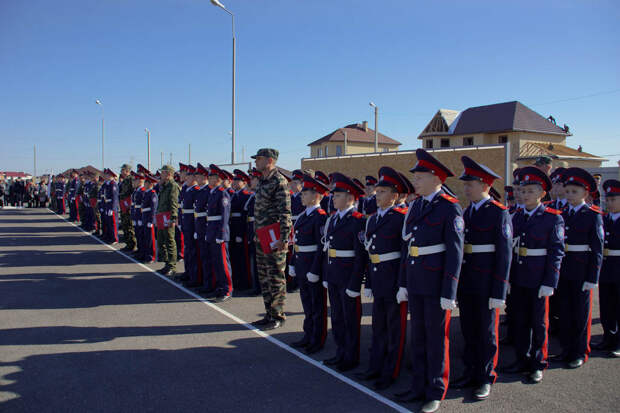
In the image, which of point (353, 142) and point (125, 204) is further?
point (353, 142)

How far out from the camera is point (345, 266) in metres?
4.48

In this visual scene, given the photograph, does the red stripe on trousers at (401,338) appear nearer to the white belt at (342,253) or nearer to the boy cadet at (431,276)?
the boy cadet at (431,276)

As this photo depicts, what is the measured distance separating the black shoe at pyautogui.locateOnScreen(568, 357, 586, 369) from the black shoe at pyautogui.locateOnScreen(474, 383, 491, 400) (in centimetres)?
128

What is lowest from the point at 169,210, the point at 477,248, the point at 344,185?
the point at 477,248

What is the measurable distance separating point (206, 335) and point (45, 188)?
32.4 m

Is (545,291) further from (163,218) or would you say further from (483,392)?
(163,218)

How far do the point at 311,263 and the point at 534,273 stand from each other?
91.0 inches

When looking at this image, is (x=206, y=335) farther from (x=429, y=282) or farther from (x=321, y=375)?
(x=429, y=282)

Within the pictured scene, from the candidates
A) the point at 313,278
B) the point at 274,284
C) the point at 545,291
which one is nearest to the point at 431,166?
the point at 545,291

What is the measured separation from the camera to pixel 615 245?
16.6 ft

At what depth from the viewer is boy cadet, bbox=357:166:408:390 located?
4.04m

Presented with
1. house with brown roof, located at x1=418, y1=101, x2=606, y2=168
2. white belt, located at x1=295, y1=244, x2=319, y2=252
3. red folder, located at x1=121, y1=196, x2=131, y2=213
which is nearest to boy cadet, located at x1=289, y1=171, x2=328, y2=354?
white belt, located at x1=295, y1=244, x2=319, y2=252

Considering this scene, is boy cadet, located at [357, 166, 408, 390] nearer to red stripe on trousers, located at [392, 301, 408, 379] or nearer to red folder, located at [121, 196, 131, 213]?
red stripe on trousers, located at [392, 301, 408, 379]

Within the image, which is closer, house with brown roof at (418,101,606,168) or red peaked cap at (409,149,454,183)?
red peaked cap at (409,149,454,183)
